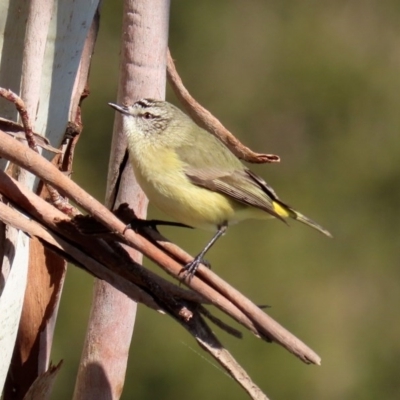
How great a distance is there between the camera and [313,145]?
19.9 ft

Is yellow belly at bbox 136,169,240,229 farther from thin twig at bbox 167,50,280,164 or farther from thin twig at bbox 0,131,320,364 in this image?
thin twig at bbox 0,131,320,364

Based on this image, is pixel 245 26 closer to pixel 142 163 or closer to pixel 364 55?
pixel 364 55

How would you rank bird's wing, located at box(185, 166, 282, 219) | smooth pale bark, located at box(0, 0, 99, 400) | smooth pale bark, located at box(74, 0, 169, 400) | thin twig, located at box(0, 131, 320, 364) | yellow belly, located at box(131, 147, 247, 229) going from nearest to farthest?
thin twig, located at box(0, 131, 320, 364) < smooth pale bark, located at box(0, 0, 99, 400) < smooth pale bark, located at box(74, 0, 169, 400) < yellow belly, located at box(131, 147, 247, 229) < bird's wing, located at box(185, 166, 282, 219)

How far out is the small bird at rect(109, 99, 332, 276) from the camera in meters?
1.76

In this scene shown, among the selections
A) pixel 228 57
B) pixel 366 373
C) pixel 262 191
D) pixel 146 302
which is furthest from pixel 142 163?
pixel 228 57

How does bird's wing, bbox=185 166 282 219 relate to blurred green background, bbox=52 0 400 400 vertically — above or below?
above

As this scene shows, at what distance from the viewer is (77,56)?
46.1 inches

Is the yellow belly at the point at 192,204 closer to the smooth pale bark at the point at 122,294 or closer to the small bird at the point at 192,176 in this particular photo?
the small bird at the point at 192,176

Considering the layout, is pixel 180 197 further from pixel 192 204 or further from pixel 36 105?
pixel 36 105

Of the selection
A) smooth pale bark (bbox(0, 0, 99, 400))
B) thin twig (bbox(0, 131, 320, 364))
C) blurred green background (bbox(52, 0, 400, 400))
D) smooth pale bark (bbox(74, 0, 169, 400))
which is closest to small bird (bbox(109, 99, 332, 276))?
smooth pale bark (bbox(74, 0, 169, 400))

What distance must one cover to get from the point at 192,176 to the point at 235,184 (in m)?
0.13

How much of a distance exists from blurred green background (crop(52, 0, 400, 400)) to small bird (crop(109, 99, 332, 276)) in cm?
313

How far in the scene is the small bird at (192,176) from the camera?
5.78ft

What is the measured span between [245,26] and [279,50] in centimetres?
31
